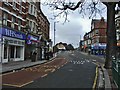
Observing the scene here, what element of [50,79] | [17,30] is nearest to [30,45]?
[17,30]

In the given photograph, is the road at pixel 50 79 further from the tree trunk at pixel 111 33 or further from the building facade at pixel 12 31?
the building facade at pixel 12 31

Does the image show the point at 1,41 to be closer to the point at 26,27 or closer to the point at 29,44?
the point at 26,27

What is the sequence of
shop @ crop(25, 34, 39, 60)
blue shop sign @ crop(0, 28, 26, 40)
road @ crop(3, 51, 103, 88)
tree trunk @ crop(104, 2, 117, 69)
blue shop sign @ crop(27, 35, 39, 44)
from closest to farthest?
road @ crop(3, 51, 103, 88) < tree trunk @ crop(104, 2, 117, 69) < blue shop sign @ crop(0, 28, 26, 40) < blue shop sign @ crop(27, 35, 39, 44) < shop @ crop(25, 34, 39, 60)

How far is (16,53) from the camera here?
39.2 m

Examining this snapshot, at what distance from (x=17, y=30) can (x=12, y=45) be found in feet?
7.29

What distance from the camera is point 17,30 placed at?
36.4 metres

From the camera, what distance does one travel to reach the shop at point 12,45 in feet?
104

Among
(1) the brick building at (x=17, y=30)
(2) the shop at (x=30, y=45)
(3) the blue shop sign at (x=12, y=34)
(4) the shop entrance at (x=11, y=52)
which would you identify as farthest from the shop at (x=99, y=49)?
(4) the shop entrance at (x=11, y=52)

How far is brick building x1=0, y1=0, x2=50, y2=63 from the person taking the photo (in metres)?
31.7

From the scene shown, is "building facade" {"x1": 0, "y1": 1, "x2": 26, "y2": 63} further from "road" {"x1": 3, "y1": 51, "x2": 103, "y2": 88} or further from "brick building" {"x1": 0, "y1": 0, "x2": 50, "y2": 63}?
"road" {"x1": 3, "y1": 51, "x2": 103, "y2": 88}

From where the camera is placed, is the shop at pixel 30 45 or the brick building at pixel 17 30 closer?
the brick building at pixel 17 30

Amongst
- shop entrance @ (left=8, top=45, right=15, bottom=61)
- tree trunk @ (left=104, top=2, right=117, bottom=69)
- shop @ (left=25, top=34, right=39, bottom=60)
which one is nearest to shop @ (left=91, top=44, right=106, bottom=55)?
shop @ (left=25, top=34, right=39, bottom=60)

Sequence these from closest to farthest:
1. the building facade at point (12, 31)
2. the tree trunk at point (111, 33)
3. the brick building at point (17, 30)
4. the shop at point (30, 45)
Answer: the tree trunk at point (111, 33)
the building facade at point (12, 31)
the brick building at point (17, 30)
the shop at point (30, 45)

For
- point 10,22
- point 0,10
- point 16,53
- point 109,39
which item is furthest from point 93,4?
point 16,53
